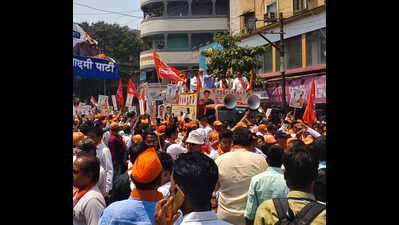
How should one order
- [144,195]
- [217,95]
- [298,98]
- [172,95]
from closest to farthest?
1. [144,195]
2. [298,98]
3. [217,95]
4. [172,95]

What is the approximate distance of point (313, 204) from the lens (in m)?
2.65

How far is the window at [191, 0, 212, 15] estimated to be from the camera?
145 ft

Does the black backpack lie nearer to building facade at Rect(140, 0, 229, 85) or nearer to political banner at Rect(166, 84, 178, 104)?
political banner at Rect(166, 84, 178, 104)

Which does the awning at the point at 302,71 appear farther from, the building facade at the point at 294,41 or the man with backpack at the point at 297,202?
the man with backpack at the point at 297,202

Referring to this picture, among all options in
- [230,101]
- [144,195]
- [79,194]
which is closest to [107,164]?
[79,194]

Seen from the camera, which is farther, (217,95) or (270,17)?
(270,17)

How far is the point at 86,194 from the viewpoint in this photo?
11.9ft

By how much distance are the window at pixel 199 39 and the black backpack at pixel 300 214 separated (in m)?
41.7

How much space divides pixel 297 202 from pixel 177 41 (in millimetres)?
42766

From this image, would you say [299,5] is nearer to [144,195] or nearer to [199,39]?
[199,39]

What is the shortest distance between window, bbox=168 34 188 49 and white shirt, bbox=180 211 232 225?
1672 inches

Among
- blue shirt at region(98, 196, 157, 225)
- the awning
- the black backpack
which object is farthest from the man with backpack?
the awning

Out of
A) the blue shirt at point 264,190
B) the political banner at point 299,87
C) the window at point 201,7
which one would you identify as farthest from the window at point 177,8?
the blue shirt at point 264,190
